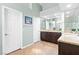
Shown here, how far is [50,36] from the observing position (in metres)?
5.33

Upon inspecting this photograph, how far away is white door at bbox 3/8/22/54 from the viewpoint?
2988 millimetres

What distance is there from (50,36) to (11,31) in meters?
2.76

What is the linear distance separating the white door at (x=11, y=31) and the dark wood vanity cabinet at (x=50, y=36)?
222cm

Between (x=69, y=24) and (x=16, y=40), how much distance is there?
265 cm

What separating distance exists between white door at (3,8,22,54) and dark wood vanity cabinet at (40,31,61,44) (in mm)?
2215

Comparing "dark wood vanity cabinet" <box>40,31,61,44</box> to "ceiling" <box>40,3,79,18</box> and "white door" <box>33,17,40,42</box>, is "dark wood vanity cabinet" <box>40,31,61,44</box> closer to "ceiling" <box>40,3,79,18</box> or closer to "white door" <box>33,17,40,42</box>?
"white door" <box>33,17,40,42</box>

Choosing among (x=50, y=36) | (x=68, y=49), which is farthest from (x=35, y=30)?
(x=68, y=49)

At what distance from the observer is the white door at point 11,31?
299 centimetres

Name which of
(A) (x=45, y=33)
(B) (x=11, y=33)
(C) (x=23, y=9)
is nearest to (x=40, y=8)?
(A) (x=45, y=33)

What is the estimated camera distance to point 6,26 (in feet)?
9.93

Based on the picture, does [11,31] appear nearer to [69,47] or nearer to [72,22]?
[69,47]

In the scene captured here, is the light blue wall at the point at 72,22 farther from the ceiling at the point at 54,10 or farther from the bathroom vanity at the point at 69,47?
the bathroom vanity at the point at 69,47

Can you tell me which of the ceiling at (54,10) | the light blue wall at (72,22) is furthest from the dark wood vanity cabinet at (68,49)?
the ceiling at (54,10)

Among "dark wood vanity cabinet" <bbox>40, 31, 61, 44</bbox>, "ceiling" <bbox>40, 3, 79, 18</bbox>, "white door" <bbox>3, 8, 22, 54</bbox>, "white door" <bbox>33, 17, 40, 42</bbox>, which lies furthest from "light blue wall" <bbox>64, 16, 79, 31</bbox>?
"white door" <bbox>3, 8, 22, 54</bbox>
